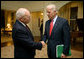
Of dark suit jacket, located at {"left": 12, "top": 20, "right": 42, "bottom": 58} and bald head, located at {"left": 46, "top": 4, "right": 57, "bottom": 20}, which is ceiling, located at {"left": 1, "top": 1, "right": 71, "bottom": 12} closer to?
bald head, located at {"left": 46, "top": 4, "right": 57, "bottom": 20}

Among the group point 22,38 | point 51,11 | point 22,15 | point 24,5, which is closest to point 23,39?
point 22,38

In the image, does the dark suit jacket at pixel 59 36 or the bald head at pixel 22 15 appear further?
the dark suit jacket at pixel 59 36

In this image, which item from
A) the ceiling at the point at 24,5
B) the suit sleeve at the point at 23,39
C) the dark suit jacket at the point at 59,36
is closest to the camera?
the suit sleeve at the point at 23,39

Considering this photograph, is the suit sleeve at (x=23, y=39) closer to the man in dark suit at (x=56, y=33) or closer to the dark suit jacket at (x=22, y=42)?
the dark suit jacket at (x=22, y=42)

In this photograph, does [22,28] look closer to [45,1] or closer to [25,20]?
[25,20]

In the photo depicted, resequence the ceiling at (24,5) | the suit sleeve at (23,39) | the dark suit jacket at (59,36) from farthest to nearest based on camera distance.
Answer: the ceiling at (24,5) → the dark suit jacket at (59,36) → the suit sleeve at (23,39)

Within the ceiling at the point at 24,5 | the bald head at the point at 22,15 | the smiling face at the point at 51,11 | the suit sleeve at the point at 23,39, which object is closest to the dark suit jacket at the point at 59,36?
the smiling face at the point at 51,11

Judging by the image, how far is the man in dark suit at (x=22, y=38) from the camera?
1.75 m

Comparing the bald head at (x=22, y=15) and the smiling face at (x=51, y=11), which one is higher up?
the smiling face at (x=51, y=11)

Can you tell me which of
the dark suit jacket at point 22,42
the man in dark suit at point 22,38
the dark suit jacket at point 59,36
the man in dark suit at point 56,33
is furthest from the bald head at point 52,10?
the dark suit jacket at point 22,42

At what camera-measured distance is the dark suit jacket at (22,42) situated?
1744mm

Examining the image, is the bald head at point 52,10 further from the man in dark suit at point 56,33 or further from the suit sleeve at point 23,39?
the suit sleeve at point 23,39

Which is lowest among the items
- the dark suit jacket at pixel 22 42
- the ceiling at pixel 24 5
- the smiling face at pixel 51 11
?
the dark suit jacket at pixel 22 42

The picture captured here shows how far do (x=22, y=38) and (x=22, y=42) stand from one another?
0.22ft
